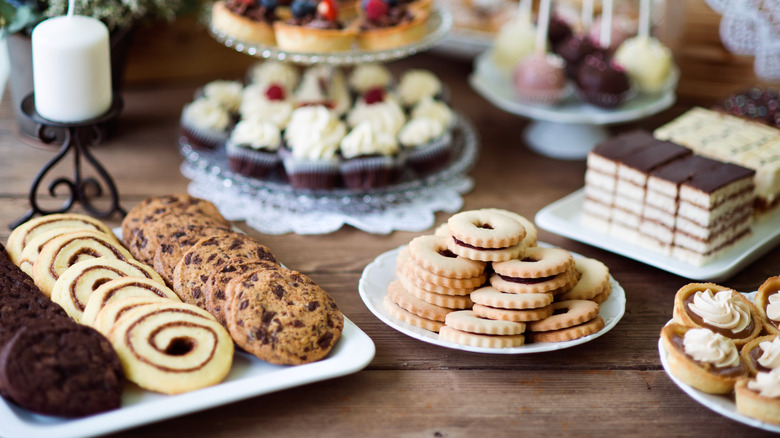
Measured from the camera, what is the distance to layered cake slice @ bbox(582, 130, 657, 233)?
1863 millimetres

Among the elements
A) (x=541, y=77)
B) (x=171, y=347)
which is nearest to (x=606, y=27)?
(x=541, y=77)

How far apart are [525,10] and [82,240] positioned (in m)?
1.69

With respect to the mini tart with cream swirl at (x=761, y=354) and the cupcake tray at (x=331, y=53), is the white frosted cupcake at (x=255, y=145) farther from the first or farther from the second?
the mini tart with cream swirl at (x=761, y=354)

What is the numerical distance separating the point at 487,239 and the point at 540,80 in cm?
98

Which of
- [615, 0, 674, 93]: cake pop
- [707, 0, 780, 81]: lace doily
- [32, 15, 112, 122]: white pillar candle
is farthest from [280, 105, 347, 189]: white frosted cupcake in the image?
[707, 0, 780, 81]: lace doily

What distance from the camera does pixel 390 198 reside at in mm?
2057

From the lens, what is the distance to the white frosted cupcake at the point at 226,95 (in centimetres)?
227

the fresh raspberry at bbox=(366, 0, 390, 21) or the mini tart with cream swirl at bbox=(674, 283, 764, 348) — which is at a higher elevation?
the fresh raspberry at bbox=(366, 0, 390, 21)

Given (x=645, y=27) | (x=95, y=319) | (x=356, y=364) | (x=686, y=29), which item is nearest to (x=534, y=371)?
(x=356, y=364)

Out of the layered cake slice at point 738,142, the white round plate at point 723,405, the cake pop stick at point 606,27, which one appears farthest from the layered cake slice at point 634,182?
the cake pop stick at point 606,27

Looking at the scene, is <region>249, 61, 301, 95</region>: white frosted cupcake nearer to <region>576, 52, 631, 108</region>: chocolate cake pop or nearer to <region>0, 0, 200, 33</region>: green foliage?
<region>0, 0, 200, 33</region>: green foliage

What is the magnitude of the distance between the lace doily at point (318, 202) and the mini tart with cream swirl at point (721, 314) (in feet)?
2.40

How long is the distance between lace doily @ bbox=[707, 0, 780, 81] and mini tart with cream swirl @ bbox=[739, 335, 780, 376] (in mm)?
1366

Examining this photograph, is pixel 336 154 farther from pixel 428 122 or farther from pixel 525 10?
pixel 525 10
